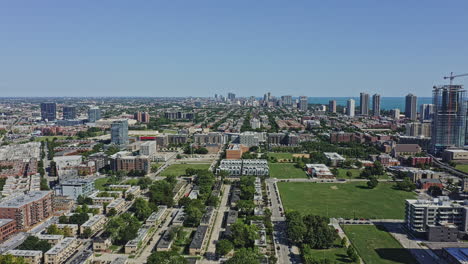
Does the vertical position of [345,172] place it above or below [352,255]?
above

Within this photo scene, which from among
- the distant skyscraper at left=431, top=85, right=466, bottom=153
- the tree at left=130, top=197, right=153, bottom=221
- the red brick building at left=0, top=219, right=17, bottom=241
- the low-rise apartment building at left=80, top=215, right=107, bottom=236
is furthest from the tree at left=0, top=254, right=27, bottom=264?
the distant skyscraper at left=431, top=85, right=466, bottom=153

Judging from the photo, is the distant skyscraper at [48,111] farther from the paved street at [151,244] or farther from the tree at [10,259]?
the tree at [10,259]

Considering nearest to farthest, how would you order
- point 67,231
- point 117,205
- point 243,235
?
point 243,235 → point 67,231 → point 117,205

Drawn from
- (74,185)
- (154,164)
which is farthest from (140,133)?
(74,185)

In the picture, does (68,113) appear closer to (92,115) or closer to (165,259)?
(92,115)

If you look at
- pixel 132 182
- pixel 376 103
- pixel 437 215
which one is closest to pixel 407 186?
pixel 437 215

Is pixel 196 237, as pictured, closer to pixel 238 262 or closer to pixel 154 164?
pixel 238 262

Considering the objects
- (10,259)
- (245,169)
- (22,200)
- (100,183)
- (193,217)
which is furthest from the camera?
(245,169)

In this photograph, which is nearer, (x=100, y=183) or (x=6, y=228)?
(x=6, y=228)
